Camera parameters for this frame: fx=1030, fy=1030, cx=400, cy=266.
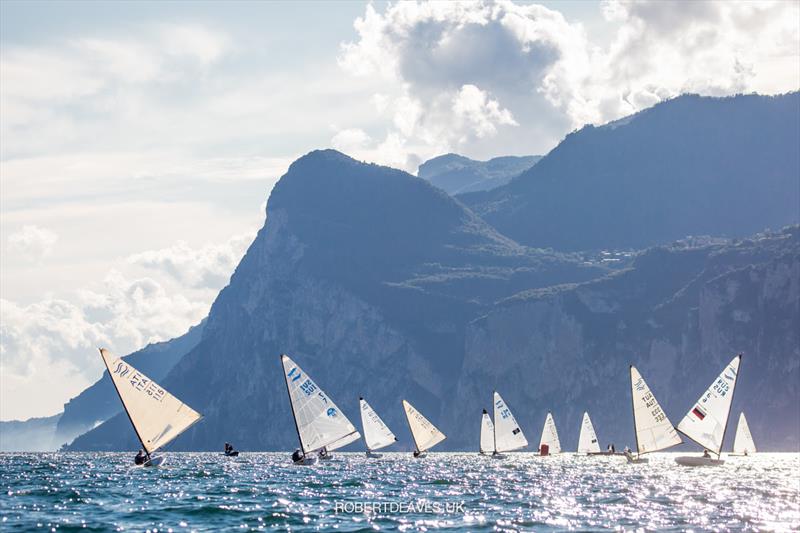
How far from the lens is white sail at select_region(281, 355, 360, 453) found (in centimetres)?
9231

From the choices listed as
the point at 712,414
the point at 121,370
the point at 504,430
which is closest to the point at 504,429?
the point at 504,430

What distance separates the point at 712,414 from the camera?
311 ft

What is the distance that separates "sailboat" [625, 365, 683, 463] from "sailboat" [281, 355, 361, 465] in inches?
1068

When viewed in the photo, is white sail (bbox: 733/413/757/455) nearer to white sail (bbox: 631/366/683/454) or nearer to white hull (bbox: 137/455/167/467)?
white sail (bbox: 631/366/683/454)

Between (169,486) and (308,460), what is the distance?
31860 mm

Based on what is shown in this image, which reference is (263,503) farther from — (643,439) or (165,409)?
(643,439)

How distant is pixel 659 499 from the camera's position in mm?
61656

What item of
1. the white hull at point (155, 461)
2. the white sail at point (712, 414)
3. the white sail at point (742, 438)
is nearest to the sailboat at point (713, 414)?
the white sail at point (712, 414)

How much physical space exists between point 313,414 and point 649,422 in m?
32.3

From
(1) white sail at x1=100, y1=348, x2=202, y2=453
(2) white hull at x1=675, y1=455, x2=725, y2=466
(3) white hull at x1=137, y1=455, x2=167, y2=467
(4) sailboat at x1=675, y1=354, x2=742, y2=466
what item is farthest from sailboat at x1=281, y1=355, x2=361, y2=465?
(2) white hull at x1=675, y1=455, x2=725, y2=466

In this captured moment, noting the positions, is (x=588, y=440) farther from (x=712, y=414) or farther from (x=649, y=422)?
(x=712, y=414)

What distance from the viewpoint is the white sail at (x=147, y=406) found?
77812mm

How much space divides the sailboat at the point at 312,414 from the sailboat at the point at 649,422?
2713 centimetres

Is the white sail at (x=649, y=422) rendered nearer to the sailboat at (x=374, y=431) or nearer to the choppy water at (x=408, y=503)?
the choppy water at (x=408, y=503)
